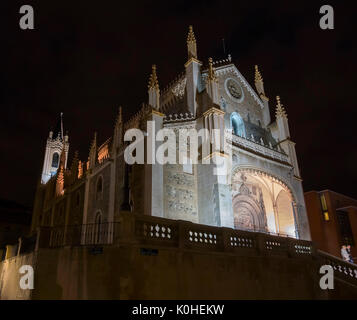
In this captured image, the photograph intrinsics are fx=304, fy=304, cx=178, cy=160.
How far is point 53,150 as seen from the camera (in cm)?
4494

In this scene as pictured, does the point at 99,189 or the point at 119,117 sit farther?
the point at 99,189

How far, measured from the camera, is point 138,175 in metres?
18.2

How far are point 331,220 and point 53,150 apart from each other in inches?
1474

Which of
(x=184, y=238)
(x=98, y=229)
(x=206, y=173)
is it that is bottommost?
(x=184, y=238)

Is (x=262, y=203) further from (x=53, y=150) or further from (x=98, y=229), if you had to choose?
(x=53, y=150)

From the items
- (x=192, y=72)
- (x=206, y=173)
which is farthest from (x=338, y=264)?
(x=192, y=72)

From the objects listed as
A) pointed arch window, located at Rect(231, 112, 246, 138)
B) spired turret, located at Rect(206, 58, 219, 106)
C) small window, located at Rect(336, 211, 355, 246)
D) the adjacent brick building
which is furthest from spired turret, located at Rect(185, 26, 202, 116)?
small window, located at Rect(336, 211, 355, 246)

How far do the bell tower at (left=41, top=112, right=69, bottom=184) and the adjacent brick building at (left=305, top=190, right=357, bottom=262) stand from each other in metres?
31.2

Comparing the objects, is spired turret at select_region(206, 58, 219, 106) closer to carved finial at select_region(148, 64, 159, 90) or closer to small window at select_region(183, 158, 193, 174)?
carved finial at select_region(148, 64, 159, 90)

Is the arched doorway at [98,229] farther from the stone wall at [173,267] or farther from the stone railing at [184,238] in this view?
the stone railing at [184,238]

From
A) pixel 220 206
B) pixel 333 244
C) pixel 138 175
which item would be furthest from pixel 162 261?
pixel 333 244

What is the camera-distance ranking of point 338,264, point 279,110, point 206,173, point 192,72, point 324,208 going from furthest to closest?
point 324,208 → point 279,110 → point 192,72 → point 206,173 → point 338,264

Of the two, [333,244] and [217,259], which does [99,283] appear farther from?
[333,244]

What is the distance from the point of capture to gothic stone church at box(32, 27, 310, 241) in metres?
17.7
